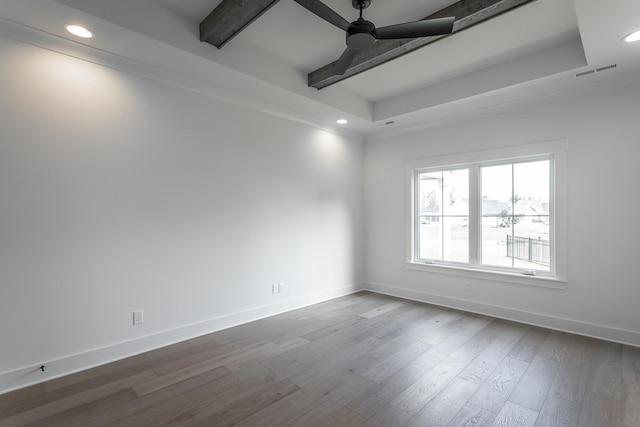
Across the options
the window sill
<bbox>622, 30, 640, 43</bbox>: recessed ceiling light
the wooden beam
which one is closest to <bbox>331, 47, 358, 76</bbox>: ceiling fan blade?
the wooden beam

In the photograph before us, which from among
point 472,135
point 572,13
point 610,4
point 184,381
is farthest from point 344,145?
point 184,381

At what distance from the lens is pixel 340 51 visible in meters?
3.27

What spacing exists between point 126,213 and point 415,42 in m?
3.10

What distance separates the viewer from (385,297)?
491 cm

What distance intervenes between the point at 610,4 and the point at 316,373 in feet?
11.1

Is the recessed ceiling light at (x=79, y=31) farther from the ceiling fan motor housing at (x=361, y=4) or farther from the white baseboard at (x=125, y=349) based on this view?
the white baseboard at (x=125, y=349)

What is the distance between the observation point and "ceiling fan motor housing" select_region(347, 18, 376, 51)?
2.17 m

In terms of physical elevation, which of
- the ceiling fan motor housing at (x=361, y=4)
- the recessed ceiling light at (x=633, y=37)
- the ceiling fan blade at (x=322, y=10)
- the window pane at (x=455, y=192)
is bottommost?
the window pane at (x=455, y=192)

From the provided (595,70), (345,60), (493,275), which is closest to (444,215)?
(493,275)

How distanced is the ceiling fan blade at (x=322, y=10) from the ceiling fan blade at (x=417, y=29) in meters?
0.27

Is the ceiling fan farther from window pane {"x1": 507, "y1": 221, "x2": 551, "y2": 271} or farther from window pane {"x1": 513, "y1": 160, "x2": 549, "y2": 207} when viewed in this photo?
window pane {"x1": 507, "y1": 221, "x2": 551, "y2": 271}

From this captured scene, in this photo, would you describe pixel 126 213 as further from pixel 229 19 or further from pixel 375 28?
pixel 375 28

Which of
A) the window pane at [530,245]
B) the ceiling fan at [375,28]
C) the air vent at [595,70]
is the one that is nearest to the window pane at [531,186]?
the window pane at [530,245]

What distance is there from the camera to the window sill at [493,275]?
11.7 feet
